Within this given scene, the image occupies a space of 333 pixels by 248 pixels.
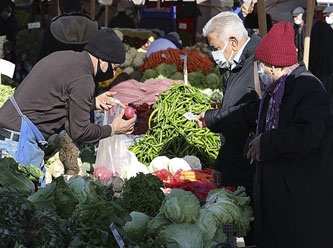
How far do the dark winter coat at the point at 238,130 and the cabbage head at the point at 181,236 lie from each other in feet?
3.23

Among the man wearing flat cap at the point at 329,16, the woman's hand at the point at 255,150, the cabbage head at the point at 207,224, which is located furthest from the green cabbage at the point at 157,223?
the man wearing flat cap at the point at 329,16

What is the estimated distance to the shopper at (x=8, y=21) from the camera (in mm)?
12023

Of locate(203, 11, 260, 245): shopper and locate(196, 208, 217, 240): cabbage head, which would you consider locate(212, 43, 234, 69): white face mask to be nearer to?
locate(203, 11, 260, 245): shopper

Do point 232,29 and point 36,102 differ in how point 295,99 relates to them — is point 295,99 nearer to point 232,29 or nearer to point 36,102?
point 232,29

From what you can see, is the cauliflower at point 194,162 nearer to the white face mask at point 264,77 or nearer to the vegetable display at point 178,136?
the vegetable display at point 178,136

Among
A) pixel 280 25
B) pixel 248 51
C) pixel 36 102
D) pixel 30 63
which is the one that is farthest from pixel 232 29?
pixel 30 63

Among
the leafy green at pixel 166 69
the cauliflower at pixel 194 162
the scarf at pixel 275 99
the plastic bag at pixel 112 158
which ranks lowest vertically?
the cauliflower at pixel 194 162

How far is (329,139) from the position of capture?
12.1 ft

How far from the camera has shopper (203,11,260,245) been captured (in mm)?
4406

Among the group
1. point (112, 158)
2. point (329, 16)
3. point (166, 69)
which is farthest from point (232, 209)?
point (329, 16)

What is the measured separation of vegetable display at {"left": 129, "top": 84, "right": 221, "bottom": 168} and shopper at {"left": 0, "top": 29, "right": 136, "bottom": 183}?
5.51 feet

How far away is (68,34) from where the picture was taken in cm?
694

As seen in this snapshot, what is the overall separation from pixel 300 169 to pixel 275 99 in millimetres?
374

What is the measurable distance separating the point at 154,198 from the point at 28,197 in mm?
852
